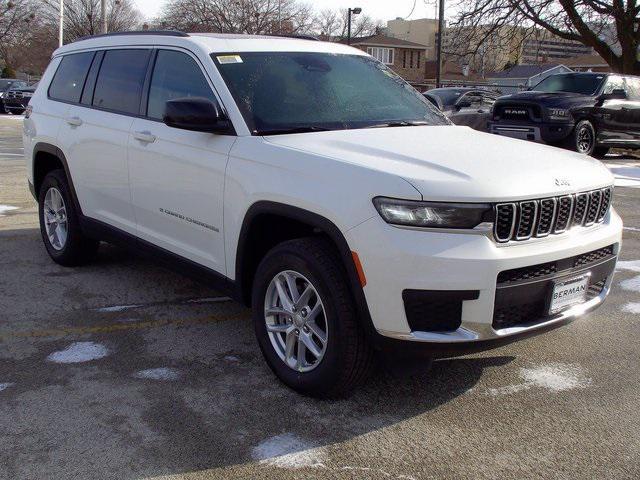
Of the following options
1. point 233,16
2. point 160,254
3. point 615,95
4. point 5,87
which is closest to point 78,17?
point 233,16

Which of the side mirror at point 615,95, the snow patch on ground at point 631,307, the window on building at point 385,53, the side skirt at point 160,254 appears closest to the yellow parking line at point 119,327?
the side skirt at point 160,254

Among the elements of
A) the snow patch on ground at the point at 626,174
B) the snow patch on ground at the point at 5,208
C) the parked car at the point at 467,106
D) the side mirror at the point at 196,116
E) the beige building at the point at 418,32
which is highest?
the beige building at the point at 418,32

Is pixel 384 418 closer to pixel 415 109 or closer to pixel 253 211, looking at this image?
pixel 253 211

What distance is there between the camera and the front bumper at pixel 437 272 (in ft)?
10.5

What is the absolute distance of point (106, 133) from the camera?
521 cm

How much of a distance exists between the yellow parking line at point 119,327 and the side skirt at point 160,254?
0.41 meters

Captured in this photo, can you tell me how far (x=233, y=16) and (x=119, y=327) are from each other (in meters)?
56.9

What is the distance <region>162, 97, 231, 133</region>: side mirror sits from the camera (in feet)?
13.2

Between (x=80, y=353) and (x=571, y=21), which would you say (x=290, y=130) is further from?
(x=571, y=21)

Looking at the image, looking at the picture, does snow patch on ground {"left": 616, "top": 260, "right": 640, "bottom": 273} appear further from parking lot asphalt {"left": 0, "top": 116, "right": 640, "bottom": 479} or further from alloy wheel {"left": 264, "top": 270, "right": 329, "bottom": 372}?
alloy wheel {"left": 264, "top": 270, "right": 329, "bottom": 372}

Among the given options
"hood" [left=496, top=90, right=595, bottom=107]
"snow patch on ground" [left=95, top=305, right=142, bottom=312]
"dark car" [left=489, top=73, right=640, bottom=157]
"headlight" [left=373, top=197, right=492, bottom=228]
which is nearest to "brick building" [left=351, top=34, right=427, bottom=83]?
"dark car" [left=489, top=73, right=640, bottom=157]

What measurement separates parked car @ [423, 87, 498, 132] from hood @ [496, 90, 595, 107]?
3.32 ft

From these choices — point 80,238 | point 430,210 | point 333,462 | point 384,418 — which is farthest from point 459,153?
point 80,238

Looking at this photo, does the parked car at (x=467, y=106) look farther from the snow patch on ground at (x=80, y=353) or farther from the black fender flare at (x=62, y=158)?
the snow patch on ground at (x=80, y=353)
